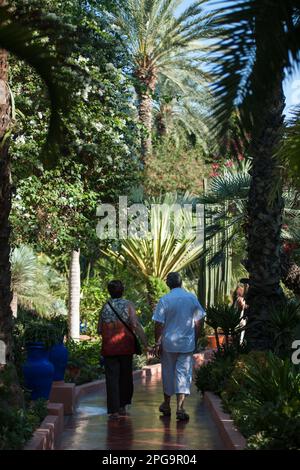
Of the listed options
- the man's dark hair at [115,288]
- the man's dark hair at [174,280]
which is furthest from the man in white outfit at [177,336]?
the man's dark hair at [115,288]

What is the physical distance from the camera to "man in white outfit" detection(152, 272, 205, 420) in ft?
36.1

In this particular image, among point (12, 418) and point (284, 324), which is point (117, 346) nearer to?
point (284, 324)

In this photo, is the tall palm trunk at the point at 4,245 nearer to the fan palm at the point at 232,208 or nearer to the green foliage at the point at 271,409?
the green foliage at the point at 271,409

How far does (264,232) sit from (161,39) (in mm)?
15650

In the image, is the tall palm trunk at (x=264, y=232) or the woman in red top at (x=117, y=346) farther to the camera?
the tall palm trunk at (x=264, y=232)

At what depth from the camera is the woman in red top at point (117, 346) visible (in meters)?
11.1

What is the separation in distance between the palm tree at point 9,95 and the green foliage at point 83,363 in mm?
4857

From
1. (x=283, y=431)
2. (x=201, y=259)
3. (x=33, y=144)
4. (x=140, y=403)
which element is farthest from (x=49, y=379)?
(x=201, y=259)

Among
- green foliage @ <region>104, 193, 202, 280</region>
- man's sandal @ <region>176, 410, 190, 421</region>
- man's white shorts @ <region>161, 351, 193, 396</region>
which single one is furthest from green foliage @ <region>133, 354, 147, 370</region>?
man's sandal @ <region>176, 410, 190, 421</region>

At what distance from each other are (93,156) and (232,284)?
966cm

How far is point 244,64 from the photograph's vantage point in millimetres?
6113

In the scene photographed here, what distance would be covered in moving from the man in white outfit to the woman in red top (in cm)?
27

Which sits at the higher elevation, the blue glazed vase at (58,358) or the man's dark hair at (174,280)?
the man's dark hair at (174,280)

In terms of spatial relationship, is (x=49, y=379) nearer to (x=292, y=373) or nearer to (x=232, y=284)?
(x=292, y=373)
